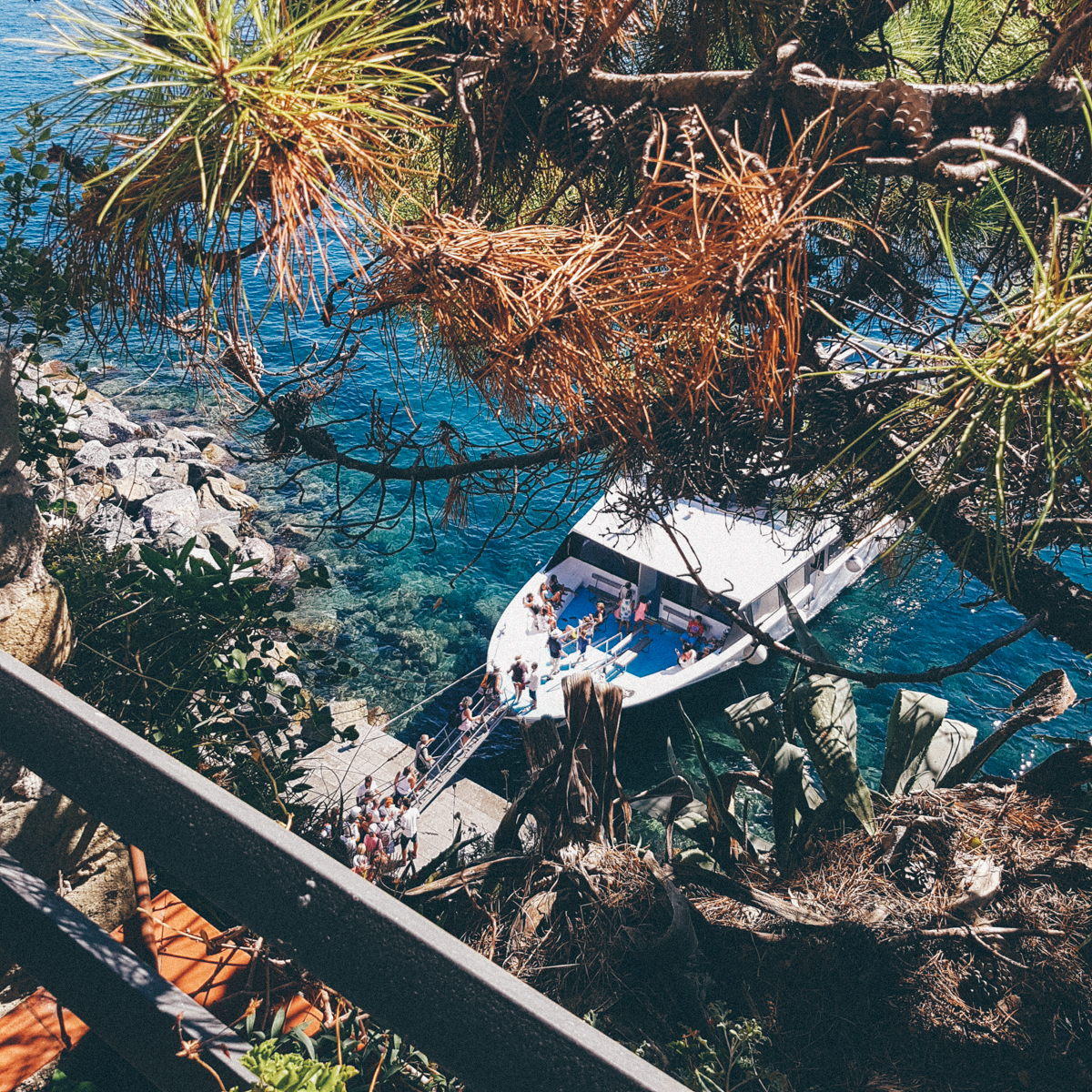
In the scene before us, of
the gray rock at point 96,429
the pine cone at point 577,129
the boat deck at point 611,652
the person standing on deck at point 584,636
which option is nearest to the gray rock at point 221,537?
the gray rock at point 96,429

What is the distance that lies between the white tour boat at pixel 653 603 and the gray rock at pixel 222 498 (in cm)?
740

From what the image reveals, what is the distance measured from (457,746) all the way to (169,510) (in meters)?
8.13

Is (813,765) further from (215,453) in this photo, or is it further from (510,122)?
(215,453)

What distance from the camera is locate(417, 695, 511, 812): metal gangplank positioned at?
12.1 metres

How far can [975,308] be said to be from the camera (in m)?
1.79

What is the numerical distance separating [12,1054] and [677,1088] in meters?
1.63

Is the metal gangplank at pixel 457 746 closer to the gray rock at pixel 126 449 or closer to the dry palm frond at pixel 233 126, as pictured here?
the gray rock at pixel 126 449

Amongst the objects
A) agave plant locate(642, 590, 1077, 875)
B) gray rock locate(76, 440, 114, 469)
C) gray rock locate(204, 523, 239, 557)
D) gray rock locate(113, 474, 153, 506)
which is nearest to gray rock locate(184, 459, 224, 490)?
gray rock locate(113, 474, 153, 506)

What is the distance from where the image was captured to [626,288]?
8.06 ft

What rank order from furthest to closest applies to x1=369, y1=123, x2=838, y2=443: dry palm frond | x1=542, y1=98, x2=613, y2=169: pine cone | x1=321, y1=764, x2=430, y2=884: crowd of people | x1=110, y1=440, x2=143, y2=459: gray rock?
1. x1=110, y1=440, x2=143, y2=459: gray rock
2. x1=321, y1=764, x2=430, y2=884: crowd of people
3. x1=542, y1=98, x2=613, y2=169: pine cone
4. x1=369, y1=123, x2=838, y2=443: dry palm frond

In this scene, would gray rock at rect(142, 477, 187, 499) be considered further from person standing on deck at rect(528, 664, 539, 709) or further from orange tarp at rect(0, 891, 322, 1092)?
orange tarp at rect(0, 891, 322, 1092)

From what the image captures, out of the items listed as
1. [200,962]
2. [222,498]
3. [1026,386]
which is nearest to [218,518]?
[222,498]

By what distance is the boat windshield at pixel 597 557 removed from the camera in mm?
15039

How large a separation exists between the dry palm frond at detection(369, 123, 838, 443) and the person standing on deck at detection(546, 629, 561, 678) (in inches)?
453
